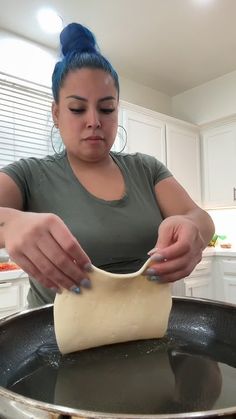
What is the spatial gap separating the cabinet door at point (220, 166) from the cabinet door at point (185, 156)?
0.07 metres

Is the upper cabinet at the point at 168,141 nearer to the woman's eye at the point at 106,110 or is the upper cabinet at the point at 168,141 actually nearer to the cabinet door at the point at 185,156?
the cabinet door at the point at 185,156

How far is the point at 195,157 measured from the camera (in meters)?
2.73

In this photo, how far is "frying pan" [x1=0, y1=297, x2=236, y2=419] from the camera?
31cm

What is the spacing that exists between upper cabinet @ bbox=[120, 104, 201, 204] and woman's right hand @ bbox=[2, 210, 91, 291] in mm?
1853

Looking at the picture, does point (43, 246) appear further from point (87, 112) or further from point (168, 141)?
point (168, 141)

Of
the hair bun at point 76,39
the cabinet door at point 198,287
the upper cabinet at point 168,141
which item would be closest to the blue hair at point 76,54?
the hair bun at point 76,39

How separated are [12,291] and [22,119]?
104 cm

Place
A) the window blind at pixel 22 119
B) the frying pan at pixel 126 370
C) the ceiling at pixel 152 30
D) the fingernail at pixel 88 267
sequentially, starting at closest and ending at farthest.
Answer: the frying pan at pixel 126 370 → the fingernail at pixel 88 267 → the ceiling at pixel 152 30 → the window blind at pixel 22 119

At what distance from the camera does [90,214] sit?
22.7 inches

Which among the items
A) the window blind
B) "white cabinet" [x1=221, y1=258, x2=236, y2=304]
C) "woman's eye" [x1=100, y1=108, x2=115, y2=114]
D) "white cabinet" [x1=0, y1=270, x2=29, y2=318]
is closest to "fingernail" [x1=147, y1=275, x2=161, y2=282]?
"woman's eye" [x1=100, y1=108, x2=115, y2=114]

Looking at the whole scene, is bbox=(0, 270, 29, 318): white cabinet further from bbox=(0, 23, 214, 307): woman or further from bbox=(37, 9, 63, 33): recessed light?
bbox=(37, 9, 63, 33): recessed light

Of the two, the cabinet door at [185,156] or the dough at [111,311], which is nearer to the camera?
the dough at [111,311]

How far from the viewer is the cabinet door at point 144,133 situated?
2.21 meters

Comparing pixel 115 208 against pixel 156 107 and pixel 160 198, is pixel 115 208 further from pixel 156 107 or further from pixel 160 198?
pixel 156 107
